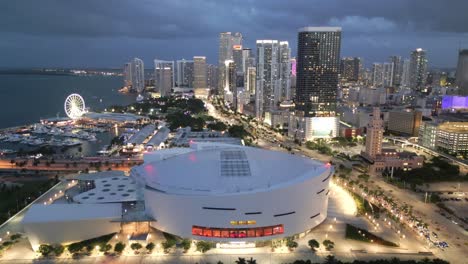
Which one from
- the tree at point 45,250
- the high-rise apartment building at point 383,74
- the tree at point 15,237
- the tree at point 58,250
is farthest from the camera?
the high-rise apartment building at point 383,74

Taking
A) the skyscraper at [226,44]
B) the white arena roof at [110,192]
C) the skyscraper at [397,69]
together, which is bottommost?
the white arena roof at [110,192]

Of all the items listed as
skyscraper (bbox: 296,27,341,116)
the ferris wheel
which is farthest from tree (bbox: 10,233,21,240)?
the ferris wheel

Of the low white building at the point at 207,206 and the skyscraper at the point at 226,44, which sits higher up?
the skyscraper at the point at 226,44

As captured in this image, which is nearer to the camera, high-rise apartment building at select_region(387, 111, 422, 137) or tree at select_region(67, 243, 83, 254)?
tree at select_region(67, 243, 83, 254)

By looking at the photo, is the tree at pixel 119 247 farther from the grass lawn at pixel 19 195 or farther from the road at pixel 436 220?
the road at pixel 436 220

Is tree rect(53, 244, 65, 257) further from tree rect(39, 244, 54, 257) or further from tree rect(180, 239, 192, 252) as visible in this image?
tree rect(180, 239, 192, 252)

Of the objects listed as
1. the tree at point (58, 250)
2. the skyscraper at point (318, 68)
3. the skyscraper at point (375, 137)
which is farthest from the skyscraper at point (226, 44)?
the tree at point (58, 250)
